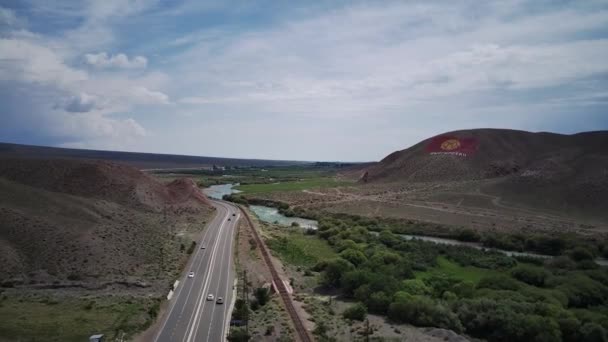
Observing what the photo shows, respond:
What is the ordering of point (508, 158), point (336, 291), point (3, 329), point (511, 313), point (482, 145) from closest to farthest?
point (3, 329) → point (511, 313) → point (336, 291) → point (508, 158) → point (482, 145)

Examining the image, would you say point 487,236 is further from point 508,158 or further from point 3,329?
point 508,158

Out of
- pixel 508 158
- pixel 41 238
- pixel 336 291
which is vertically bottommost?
pixel 336 291

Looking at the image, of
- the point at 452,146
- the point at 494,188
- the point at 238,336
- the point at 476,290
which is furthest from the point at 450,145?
the point at 238,336

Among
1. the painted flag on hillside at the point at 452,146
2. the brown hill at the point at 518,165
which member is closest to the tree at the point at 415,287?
the brown hill at the point at 518,165

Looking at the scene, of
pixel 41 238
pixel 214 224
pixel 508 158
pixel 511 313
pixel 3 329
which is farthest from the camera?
pixel 508 158

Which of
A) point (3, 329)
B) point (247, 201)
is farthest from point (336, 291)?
point (247, 201)

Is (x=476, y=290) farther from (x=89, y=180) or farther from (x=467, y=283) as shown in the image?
(x=89, y=180)

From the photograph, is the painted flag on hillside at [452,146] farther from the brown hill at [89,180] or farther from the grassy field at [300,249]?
the brown hill at [89,180]
